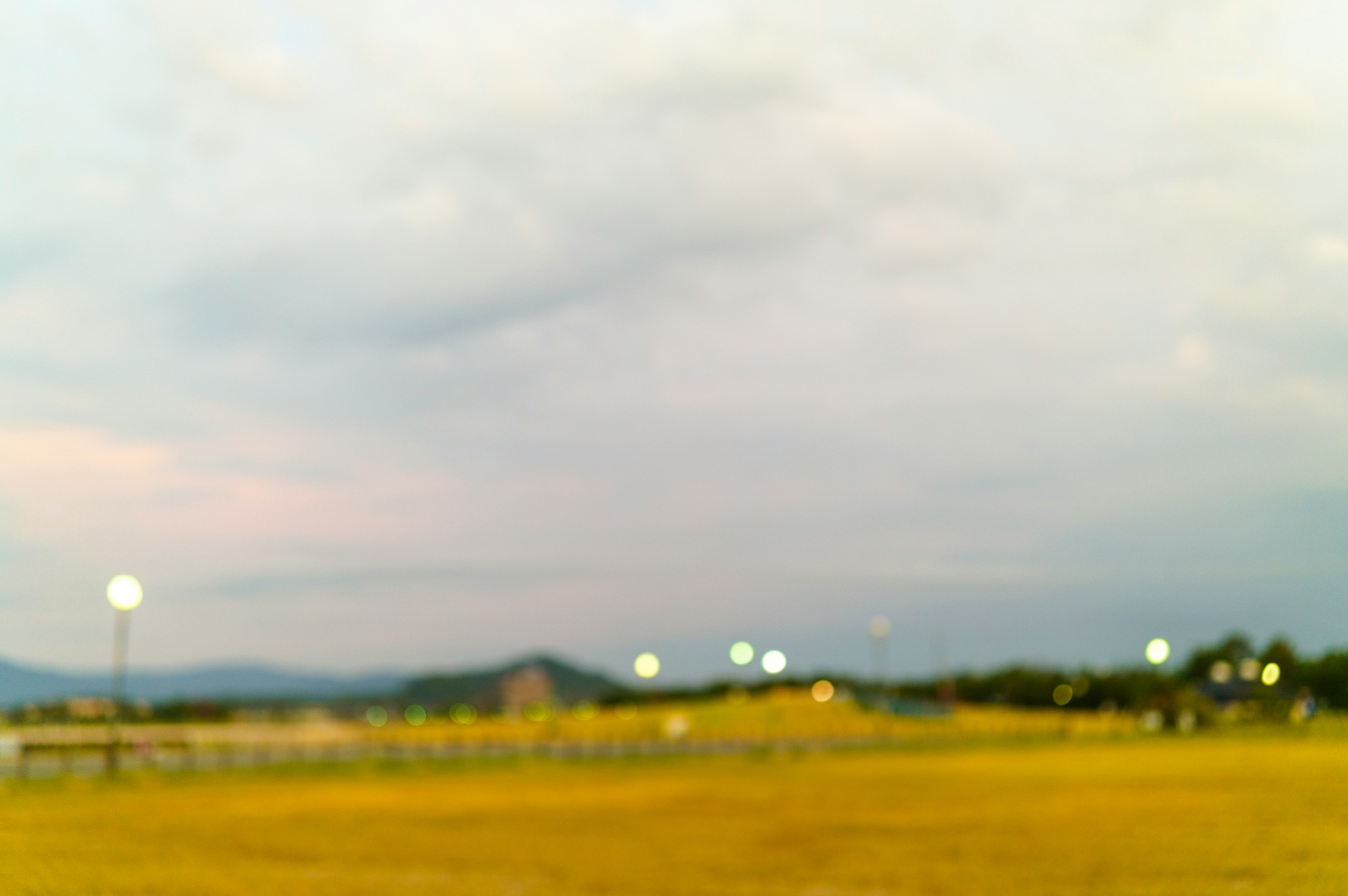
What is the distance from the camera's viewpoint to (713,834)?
23.1m

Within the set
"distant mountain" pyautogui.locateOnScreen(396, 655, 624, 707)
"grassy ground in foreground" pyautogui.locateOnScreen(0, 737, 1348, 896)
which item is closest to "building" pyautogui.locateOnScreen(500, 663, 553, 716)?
"distant mountain" pyautogui.locateOnScreen(396, 655, 624, 707)

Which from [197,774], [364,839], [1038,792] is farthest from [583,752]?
[364,839]

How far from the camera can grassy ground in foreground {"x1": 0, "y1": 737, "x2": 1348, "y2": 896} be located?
15750mm

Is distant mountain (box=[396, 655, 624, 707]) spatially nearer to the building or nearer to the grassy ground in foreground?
the building

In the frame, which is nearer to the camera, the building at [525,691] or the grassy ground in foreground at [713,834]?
the grassy ground in foreground at [713,834]

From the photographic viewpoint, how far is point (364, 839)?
2216 centimetres

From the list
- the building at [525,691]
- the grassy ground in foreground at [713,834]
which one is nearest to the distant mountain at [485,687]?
the building at [525,691]

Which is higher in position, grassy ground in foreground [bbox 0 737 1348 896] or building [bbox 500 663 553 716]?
grassy ground in foreground [bbox 0 737 1348 896]

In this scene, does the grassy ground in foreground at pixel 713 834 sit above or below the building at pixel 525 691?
above

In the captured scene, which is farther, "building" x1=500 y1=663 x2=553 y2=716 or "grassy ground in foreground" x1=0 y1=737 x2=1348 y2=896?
"building" x1=500 y1=663 x2=553 y2=716

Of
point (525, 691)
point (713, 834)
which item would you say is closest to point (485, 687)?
point (525, 691)

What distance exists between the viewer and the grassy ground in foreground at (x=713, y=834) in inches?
620

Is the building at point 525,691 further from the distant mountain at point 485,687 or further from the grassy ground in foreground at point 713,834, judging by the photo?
the grassy ground in foreground at point 713,834

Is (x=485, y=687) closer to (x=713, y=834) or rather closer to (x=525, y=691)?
(x=525, y=691)
